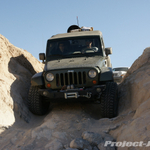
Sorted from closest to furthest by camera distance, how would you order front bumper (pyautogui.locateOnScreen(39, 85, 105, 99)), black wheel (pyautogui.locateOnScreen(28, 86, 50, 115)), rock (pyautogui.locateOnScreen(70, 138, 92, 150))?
1. rock (pyautogui.locateOnScreen(70, 138, 92, 150))
2. front bumper (pyautogui.locateOnScreen(39, 85, 105, 99))
3. black wheel (pyautogui.locateOnScreen(28, 86, 50, 115))

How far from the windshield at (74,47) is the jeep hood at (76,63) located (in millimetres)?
291

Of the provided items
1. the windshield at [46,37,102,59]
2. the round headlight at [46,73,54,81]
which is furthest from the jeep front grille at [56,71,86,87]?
the windshield at [46,37,102,59]

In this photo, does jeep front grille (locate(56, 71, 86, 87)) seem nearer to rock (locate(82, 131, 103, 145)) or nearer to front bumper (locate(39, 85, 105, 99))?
front bumper (locate(39, 85, 105, 99))

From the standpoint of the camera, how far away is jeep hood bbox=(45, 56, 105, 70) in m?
5.86

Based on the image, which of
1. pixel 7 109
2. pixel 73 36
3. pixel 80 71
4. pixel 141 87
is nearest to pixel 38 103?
pixel 7 109

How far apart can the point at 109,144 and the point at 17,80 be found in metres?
4.33

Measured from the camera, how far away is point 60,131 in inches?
189

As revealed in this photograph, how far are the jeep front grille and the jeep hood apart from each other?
0.63ft

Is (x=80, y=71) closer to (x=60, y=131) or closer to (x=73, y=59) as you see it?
(x=73, y=59)

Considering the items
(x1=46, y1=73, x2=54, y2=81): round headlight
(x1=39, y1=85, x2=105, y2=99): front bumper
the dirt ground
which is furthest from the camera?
(x1=46, y1=73, x2=54, y2=81): round headlight

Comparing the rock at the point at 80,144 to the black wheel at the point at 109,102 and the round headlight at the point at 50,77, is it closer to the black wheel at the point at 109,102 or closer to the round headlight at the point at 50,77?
the black wheel at the point at 109,102

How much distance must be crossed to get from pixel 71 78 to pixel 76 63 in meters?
0.43

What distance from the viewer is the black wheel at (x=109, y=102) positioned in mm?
5742

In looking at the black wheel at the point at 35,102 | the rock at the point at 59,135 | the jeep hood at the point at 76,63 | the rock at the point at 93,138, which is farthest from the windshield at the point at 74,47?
the rock at the point at 93,138
